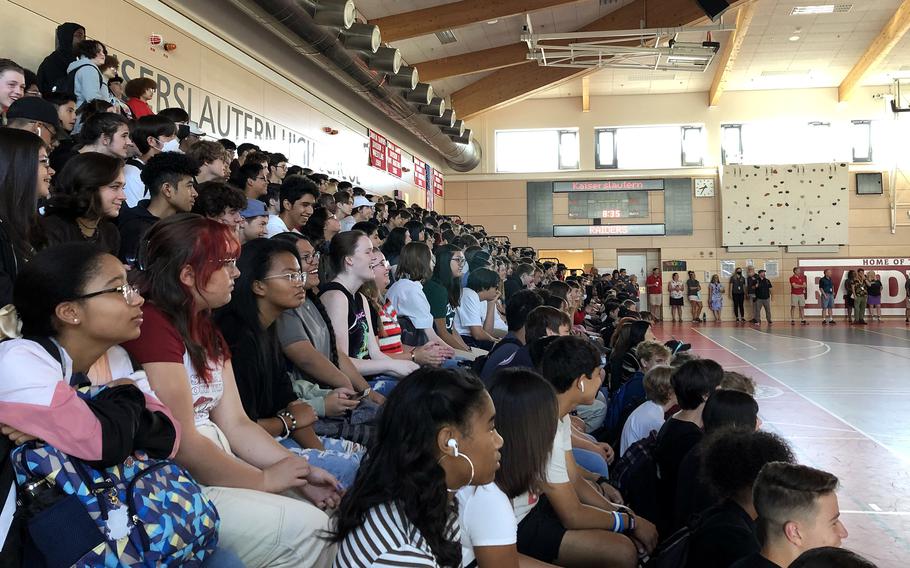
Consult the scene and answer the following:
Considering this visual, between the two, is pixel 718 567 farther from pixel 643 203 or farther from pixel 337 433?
pixel 643 203

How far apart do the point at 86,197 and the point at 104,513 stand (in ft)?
6.04

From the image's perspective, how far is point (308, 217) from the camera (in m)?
5.16

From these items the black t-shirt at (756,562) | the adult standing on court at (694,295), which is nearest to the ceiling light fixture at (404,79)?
the black t-shirt at (756,562)

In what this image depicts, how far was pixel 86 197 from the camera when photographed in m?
2.92

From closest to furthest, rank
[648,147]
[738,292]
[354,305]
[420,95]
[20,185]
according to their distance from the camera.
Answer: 1. [20,185]
2. [354,305]
3. [420,95]
4. [738,292]
5. [648,147]

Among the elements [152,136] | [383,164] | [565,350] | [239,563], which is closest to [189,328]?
[239,563]

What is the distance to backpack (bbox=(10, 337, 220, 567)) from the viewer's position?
1.39 m

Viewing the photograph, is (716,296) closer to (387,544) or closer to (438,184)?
(438,184)

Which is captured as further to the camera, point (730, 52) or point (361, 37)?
point (730, 52)

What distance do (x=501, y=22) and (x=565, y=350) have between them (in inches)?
501

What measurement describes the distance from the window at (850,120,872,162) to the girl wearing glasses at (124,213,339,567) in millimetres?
22735

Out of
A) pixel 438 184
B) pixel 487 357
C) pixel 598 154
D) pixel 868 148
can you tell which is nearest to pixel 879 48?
pixel 868 148

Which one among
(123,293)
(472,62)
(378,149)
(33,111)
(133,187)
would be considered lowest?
(123,293)

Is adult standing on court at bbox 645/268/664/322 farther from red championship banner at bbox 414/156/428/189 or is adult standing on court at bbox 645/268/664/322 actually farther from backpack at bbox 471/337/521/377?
backpack at bbox 471/337/521/377
